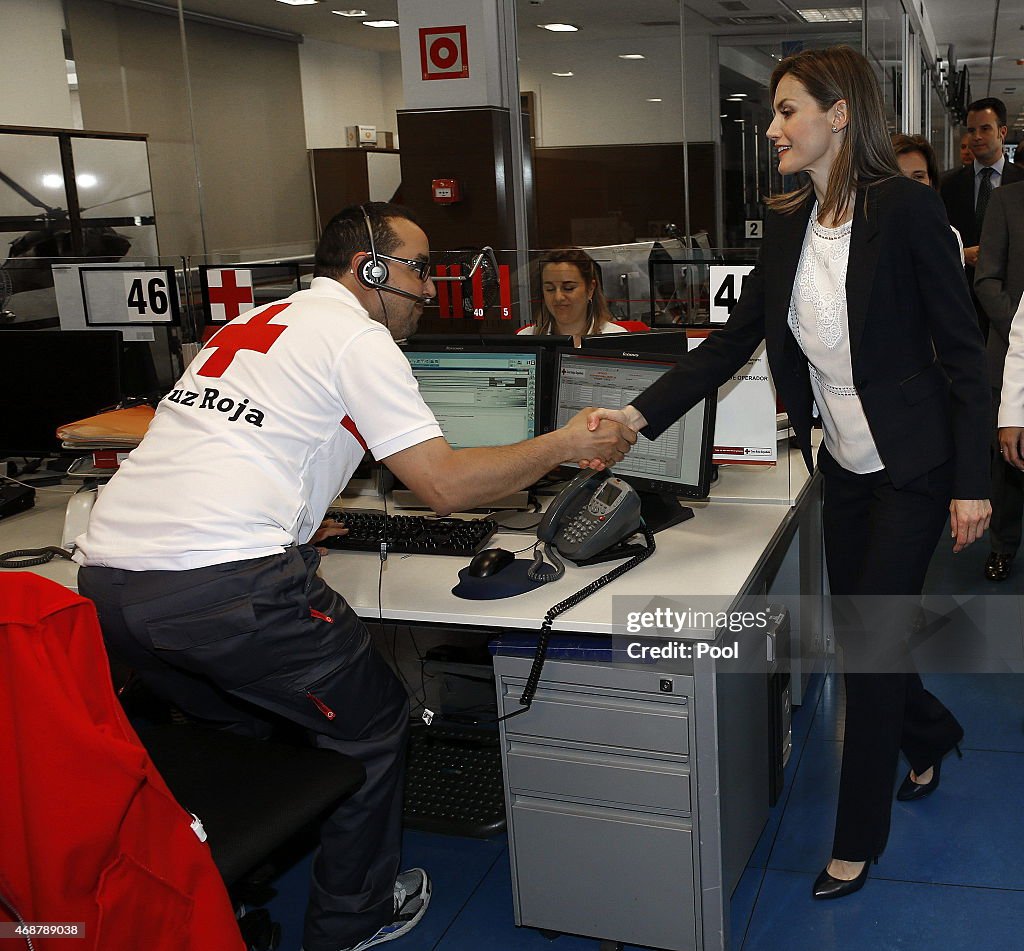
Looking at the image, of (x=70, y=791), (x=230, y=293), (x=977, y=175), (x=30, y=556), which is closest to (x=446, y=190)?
(x=230, y=293)

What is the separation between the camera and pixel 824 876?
222 cm

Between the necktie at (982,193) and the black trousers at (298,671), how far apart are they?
378 cm

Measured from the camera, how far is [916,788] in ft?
8.34

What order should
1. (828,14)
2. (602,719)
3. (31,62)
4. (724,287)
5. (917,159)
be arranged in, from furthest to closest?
1. (31,62)
2. (828,14)
3. (917,159)
4. (724,287)
5. (602,719)

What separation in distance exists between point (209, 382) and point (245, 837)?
0.77 metres

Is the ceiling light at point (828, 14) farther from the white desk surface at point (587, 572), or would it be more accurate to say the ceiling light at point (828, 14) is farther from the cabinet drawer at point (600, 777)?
the cabinet drawer at point (600, 777)

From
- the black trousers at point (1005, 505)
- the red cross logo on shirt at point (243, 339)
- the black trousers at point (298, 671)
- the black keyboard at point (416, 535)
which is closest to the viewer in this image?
the black trousers at point (298, 671)

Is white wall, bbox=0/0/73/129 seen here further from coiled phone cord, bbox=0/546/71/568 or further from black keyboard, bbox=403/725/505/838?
black keyboard, bbox=403/725/505/838

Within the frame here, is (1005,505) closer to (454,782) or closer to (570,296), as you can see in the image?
(570,296)

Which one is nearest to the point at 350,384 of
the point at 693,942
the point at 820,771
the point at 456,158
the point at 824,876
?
the point at 693,942

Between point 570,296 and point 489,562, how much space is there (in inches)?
55.0

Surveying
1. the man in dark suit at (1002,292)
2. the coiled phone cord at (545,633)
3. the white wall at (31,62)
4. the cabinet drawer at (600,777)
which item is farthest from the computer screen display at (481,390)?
the white wall at (31,62)

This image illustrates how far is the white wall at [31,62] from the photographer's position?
5543mm

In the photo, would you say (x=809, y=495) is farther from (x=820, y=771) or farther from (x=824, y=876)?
(x=824, y=876)
